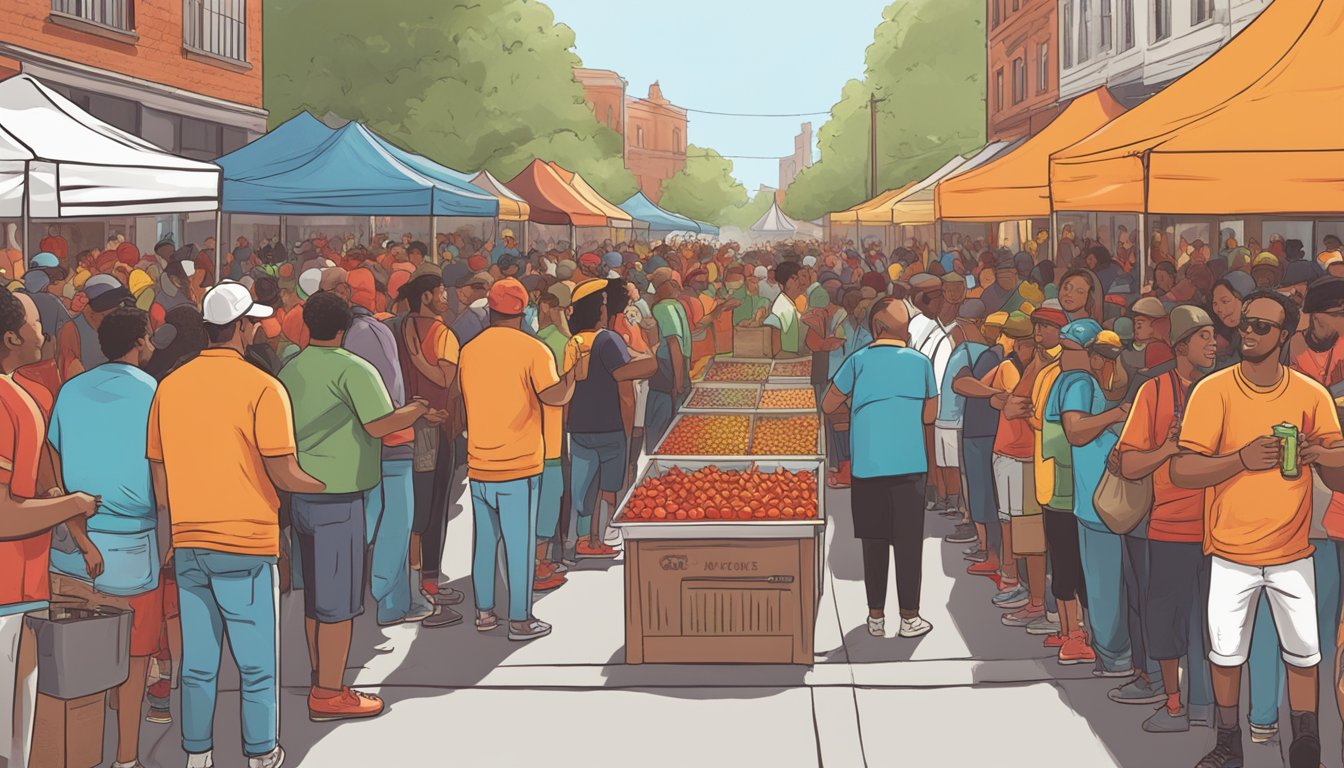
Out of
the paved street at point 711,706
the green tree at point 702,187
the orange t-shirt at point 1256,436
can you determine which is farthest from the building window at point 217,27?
the green tree at point 702,187

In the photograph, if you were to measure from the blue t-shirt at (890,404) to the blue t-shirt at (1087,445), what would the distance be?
4.38 feet

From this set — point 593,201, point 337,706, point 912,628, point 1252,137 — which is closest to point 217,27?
point 593,201

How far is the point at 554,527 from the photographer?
405 inches

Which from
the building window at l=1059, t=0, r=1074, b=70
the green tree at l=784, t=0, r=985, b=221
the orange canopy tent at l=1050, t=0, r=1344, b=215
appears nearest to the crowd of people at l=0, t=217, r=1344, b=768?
the orange canopy tent at l=1050, t=0, r=1344, b=215

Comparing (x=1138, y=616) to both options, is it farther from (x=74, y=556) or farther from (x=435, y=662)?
(x=74, y=556)

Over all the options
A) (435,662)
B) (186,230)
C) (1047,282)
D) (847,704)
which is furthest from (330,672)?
(186,230)

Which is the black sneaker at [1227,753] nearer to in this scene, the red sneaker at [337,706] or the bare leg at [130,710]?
the red sneaker at [337,706]

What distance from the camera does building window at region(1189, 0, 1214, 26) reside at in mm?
28156

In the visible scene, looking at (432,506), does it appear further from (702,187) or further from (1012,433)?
(702,187)

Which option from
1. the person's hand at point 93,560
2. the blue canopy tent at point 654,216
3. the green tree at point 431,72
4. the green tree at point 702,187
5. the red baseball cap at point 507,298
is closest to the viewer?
the person's hand at point 93,560

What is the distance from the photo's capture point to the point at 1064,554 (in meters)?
8.05

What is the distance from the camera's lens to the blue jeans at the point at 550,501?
1003 centimetres

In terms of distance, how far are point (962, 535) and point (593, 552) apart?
2.95 meters

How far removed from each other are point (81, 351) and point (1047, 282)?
8.97 m
